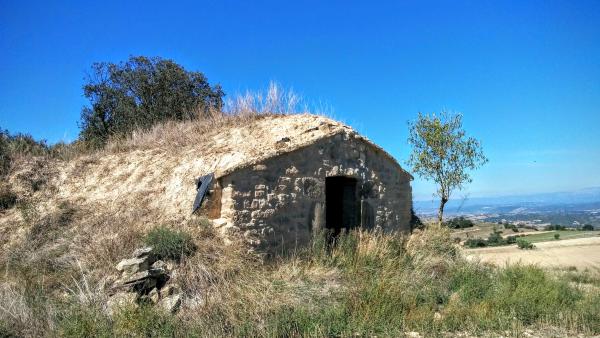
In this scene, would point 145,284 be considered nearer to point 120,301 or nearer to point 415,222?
point 120,301

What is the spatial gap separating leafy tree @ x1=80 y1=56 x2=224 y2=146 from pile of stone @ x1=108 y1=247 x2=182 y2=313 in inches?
483

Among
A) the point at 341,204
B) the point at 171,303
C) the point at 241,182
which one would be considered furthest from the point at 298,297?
the point at 341,204

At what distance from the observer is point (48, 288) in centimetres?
744

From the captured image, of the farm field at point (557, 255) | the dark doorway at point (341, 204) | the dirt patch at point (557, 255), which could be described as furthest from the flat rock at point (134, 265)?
the dirt patch at point (557, 255)

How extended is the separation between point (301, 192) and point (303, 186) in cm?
14

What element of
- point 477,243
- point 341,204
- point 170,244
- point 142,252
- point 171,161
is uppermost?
point 171,161

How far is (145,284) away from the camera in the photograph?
686cm

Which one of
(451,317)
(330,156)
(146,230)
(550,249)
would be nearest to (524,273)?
(451,317)

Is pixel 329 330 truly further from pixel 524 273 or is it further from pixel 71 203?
pixel 71 203

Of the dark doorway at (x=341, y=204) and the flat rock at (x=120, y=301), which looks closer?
the flat rock at (x=120, y=301)

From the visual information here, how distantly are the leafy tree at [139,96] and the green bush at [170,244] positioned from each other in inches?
465

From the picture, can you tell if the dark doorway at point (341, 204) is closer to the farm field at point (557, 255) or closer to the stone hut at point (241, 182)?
the stone hut at point (241, 182)

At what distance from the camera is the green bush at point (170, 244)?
24.4 ft

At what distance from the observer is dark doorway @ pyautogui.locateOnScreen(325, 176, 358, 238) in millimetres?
10508
